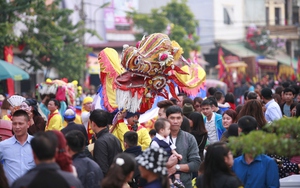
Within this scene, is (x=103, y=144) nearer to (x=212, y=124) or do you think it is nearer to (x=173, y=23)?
(x=212, y=124)

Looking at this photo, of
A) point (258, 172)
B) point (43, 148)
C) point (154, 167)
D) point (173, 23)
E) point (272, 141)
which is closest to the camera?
point (43, 148)

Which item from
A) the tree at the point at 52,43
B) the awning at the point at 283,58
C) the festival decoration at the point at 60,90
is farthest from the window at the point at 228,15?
the festival decoration at the point at 60,90

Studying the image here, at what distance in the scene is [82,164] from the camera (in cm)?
758

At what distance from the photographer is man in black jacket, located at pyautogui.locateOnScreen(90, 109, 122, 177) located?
30.2 ft

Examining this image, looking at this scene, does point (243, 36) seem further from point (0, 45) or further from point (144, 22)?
point (0, 45)

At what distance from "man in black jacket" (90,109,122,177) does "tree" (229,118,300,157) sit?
3.06 m

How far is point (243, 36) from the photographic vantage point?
5662 centimetres

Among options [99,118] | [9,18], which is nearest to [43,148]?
[99,118]

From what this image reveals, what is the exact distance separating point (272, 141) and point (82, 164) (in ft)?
6.97

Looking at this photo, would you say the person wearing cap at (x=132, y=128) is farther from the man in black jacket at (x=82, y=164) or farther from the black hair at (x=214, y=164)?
the black hair at (x=214, y=164)

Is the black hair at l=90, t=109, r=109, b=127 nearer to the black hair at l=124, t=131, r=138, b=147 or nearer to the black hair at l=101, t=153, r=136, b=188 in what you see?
the black hair at l=124, t=131, r=138, b=147

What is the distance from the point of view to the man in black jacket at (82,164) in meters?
7.56

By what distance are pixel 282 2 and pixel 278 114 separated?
153 ft

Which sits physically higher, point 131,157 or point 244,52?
point 131,157
